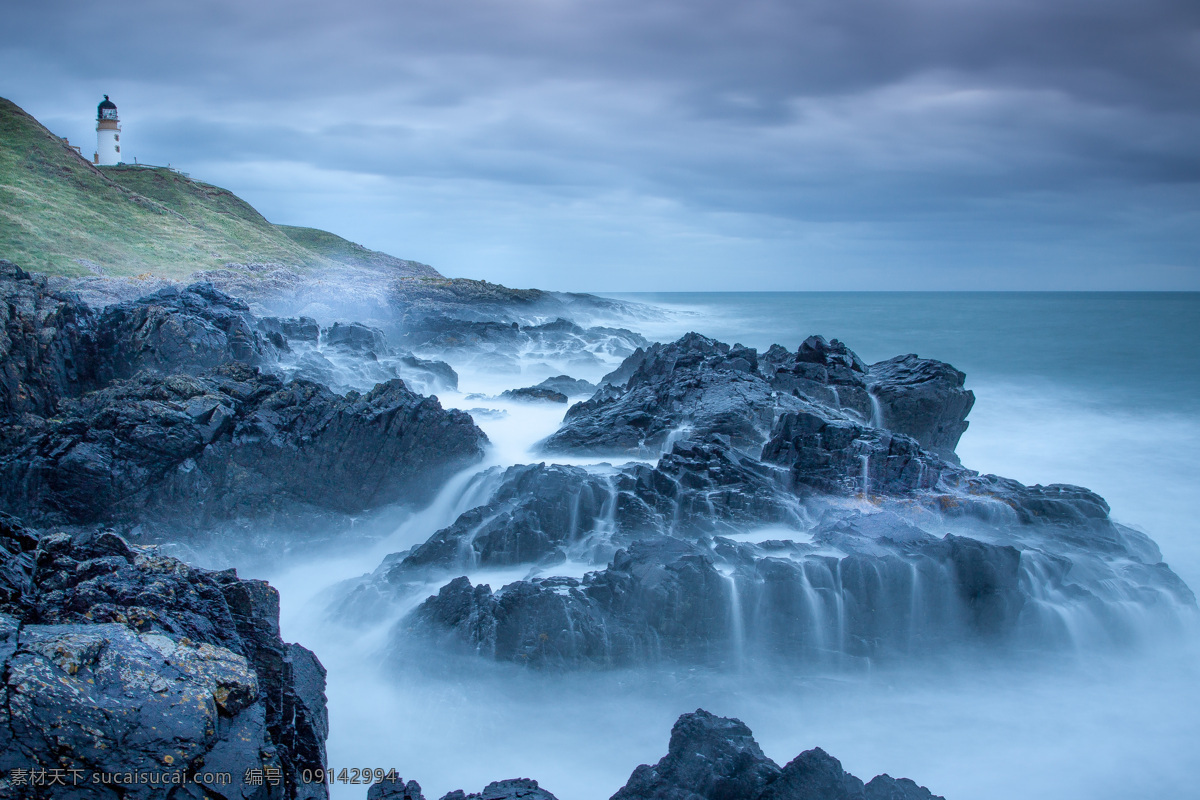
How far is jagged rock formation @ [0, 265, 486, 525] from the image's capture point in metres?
11.1

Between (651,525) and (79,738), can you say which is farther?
(651,525)

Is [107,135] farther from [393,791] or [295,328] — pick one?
[393,791]

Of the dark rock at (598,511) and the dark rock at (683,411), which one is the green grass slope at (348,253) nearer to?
the dark rock at (683,411)

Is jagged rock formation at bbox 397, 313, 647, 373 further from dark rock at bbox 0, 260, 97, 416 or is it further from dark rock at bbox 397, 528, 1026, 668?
dark rock at bbox 397, 528, 1026, 668

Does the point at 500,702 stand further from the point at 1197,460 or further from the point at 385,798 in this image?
the point at 1197,460

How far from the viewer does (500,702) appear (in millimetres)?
8422

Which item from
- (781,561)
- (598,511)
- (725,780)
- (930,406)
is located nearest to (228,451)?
(598,511)

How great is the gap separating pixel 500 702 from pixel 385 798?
3575mm

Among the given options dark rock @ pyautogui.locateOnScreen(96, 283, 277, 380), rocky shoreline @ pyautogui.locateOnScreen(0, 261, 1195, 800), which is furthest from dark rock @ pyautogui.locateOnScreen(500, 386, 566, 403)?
dark rock @ pyautogui.locateOnScreen(96, 283, 277, 380)

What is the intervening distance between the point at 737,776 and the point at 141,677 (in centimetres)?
430

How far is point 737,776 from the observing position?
5.60 metres

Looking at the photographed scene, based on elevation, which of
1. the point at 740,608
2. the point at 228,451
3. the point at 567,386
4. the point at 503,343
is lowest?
the point at 740,608

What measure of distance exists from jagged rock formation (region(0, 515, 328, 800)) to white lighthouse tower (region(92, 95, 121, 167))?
72433 mm

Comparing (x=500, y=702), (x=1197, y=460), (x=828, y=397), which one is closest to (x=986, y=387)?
(x=1197, y=460)
